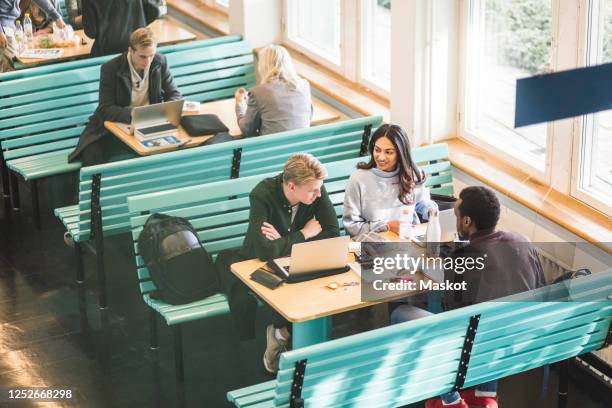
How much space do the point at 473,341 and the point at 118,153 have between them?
386 cm

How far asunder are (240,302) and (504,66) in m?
2.37

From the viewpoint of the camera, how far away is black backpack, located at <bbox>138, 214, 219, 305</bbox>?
Answer: 18.5ft

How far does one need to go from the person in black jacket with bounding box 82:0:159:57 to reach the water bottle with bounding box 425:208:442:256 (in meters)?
4.02

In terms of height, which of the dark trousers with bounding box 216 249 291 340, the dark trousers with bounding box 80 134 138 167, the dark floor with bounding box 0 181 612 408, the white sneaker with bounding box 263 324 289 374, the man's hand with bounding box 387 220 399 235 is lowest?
the dark floor with bounding box 0 181 612 408

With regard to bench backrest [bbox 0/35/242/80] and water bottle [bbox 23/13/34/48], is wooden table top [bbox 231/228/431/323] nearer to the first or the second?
bench backrest [bbox 0/35/242/80]

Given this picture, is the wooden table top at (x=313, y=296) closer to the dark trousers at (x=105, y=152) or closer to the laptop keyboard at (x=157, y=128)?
the laptop keyboard at (x=157, y=128)

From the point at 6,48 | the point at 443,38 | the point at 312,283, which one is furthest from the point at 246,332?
the point at 6,48

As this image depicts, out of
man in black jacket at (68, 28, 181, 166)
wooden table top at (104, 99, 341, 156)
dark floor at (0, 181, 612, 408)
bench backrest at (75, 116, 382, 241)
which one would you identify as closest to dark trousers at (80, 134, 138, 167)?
man in black jacket at (68, 28, 181, 166)

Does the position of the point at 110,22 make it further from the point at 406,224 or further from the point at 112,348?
the point at 406,224

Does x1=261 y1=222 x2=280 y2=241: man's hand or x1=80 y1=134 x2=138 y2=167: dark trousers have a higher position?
x1=261 y1=222 x2=280 y2=241: man's hand

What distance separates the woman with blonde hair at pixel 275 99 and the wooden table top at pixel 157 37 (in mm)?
2354

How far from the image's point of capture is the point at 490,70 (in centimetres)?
682

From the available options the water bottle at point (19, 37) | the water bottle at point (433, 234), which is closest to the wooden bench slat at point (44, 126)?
the water bottle at point (19, 37)

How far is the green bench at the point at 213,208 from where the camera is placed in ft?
18.5
